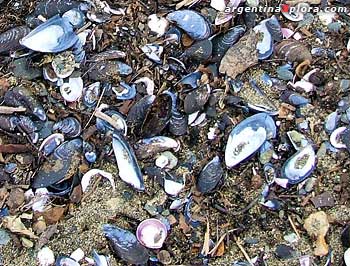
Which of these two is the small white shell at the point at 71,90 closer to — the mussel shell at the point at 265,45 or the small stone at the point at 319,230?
the mussel shell at the point at 265,45

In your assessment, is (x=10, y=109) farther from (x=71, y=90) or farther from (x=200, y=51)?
(x=200, y=51)

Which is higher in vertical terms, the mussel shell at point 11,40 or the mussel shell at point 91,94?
the mussel shell at point 11,40

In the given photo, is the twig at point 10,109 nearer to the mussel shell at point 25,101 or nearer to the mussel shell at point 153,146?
the mussel shell at point 25,101

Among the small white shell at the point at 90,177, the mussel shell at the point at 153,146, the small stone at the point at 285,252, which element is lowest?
the small stone at the point at 285,252

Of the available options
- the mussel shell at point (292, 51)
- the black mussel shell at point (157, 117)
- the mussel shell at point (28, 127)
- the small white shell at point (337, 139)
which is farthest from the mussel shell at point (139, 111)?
the small white shell at point (337, 139)

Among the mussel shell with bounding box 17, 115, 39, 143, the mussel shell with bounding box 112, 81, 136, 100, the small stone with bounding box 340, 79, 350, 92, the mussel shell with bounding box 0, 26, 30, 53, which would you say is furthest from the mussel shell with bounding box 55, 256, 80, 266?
the small stone with bounding box 340, 79, 350, 92

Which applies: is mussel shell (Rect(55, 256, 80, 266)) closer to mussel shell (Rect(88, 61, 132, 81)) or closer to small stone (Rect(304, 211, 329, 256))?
mussel shell (Rect(88, 61, 132, 81))
